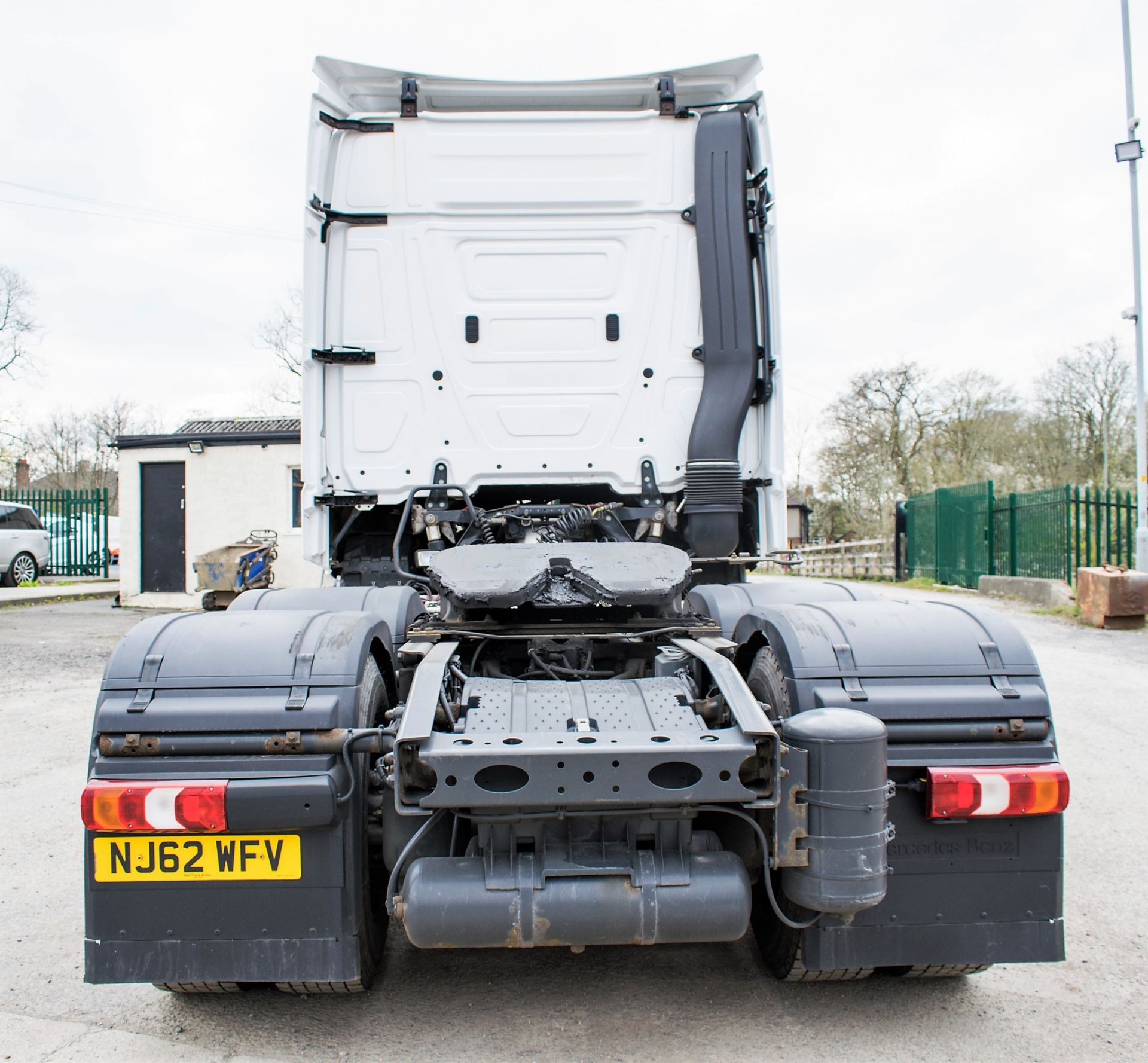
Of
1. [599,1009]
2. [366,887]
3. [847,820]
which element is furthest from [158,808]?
[847,820]

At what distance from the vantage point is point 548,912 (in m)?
2.18

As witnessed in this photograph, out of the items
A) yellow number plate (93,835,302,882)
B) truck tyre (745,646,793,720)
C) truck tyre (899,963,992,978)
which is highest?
truck tyre (745,646,793,720)

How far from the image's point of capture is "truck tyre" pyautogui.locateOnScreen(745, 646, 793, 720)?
2.62 meters

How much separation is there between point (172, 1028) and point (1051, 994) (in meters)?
2.55

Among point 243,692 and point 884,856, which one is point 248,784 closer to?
point 243,692

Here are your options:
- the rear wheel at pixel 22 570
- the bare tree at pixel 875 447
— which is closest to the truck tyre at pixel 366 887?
the rear wheel at pixel 22 570

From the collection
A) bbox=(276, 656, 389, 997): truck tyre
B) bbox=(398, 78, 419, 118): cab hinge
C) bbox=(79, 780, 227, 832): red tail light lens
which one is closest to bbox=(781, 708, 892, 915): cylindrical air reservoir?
bbox=(276, 656, 389, 997): truck tyre

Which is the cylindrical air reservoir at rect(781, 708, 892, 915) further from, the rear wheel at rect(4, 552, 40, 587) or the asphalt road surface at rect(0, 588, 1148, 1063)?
the rear wheel at rect(4, 552, 40, 587)

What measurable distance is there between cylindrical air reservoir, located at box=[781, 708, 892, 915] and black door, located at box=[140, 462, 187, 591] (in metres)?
15.6

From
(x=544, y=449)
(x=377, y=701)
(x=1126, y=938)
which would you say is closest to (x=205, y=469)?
(x=544, y=449)

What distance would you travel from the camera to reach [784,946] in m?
2.63

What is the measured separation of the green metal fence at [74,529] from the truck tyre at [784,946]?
74.4 ft

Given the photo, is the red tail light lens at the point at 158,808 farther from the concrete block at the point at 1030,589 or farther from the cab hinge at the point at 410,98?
the concrete block at the point at 1030,589

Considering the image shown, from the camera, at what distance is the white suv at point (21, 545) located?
62.4 feet
